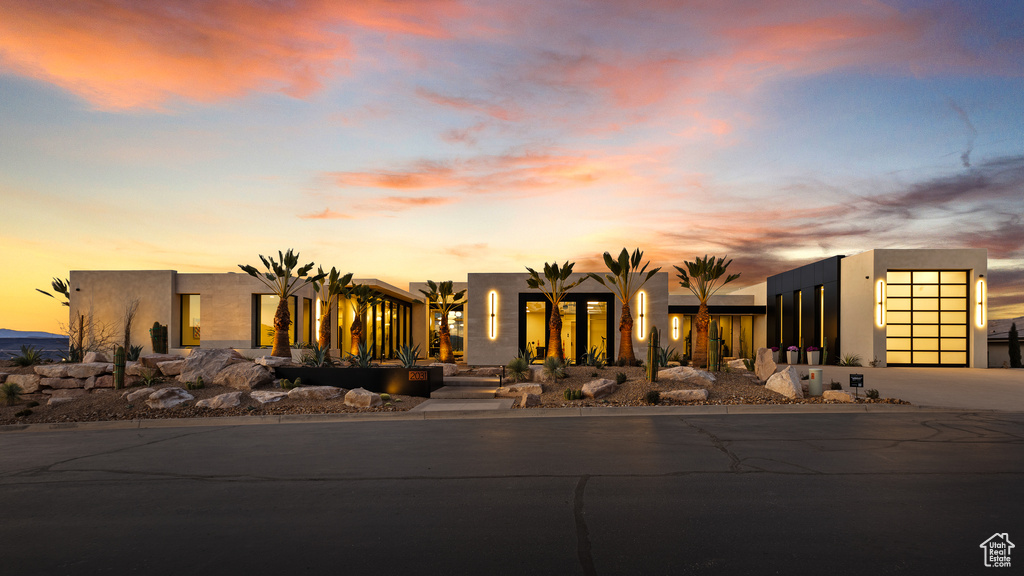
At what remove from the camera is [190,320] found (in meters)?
29.3

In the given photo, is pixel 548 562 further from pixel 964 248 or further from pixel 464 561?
pixel 964 248

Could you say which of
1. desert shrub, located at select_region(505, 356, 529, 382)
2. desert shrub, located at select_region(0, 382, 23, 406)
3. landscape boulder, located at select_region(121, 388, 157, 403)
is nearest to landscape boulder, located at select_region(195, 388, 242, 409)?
landscape boulder, located at select_region(121, 388, 157, 403)

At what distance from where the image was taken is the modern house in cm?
2541

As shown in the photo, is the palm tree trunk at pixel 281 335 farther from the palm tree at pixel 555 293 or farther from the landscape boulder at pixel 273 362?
the palm tree at pixel 555 293

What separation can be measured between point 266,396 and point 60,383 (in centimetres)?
609

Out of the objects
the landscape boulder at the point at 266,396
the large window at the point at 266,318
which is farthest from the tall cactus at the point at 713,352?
the large window at the point at 266,318

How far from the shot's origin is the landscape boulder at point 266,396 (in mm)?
13956

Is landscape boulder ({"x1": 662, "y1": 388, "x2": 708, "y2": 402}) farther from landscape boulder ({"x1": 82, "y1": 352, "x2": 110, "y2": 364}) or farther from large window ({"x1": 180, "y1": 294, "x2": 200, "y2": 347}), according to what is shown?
large window ({"x1": 180, "y1": 294, "x2": 200, "y2": 347})

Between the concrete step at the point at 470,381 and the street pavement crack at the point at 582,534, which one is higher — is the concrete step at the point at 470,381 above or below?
below

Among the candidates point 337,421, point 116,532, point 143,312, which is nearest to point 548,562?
point 116,532

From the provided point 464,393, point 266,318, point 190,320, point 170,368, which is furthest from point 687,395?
point 190,320

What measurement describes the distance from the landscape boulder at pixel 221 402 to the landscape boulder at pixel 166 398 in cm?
50

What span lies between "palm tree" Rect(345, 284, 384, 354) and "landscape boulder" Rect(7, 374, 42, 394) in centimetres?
1309

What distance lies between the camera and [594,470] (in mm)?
7102
